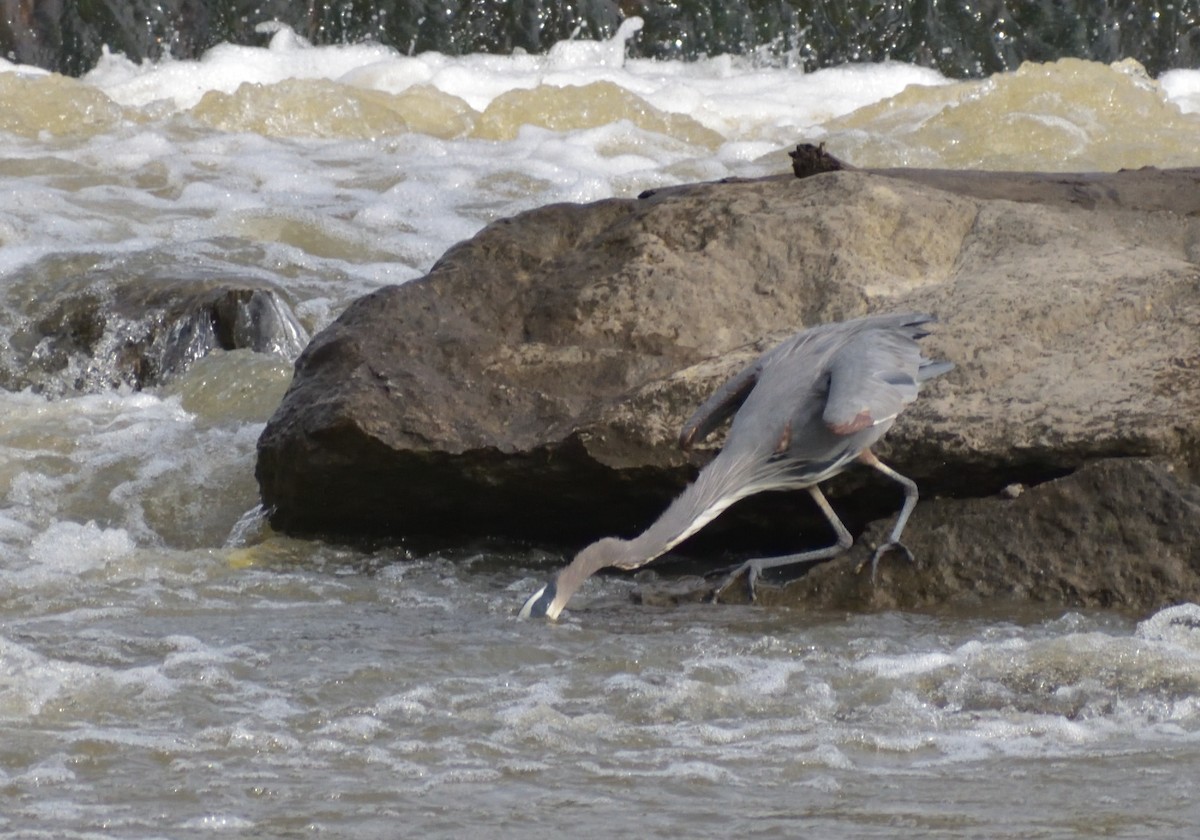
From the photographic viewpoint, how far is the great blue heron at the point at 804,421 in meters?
4.60

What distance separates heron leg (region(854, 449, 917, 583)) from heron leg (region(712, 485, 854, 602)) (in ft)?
0.52

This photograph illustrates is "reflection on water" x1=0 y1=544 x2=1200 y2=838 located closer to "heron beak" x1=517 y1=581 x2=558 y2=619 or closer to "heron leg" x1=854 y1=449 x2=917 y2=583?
"heron beak" x1=517 y1=581 x2=558 y2=619

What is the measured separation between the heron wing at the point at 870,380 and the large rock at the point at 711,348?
10.5 inches

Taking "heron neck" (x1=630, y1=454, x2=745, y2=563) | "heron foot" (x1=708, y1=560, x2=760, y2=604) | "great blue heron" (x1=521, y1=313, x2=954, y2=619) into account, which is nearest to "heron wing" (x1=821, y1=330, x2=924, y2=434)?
"great blue heron" (x1=521, y1=313, x2=954, y2=619)

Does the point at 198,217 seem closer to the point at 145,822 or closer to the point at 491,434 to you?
the point at 491,434

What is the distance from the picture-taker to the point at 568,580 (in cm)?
429

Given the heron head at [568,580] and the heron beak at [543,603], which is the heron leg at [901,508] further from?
the heron beak at [543,603]

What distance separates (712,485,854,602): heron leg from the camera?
4.84 metres

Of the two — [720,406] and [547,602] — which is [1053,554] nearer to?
[720,406]

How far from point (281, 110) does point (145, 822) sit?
1054cm

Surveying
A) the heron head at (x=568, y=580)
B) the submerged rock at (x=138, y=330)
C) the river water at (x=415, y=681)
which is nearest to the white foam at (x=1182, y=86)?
the river water at (x=415, y=681)

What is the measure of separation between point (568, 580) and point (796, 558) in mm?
932

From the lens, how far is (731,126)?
44.0 ft

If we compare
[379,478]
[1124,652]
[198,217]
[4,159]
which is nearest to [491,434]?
[379,478]
